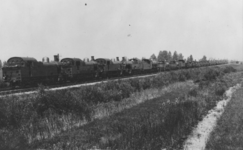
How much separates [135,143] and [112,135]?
1.75 metres

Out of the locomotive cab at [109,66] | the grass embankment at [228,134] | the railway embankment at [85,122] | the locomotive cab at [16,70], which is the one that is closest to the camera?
the grass embankment at [228,134]

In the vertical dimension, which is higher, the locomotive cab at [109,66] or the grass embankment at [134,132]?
the locomotive cab at [109,66]

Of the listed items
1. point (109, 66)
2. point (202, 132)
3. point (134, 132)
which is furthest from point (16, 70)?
point (109, 66)

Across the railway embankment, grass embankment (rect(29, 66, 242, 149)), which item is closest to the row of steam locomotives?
the railway embankment

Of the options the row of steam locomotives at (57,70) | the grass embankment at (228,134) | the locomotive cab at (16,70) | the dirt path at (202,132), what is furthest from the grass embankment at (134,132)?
the row of steam locomotives at (57,70)

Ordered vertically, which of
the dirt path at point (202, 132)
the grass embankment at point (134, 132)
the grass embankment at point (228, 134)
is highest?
the grass embankment at point (134, 132)

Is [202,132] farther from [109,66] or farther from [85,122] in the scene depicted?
[109,66]

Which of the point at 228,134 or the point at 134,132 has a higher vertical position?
the point at 134,132

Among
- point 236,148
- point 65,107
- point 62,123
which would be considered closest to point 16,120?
point 62,123

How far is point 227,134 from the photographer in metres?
11.0

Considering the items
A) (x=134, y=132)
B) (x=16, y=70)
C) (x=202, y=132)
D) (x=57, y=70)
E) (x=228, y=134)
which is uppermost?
(x=16, y=70)

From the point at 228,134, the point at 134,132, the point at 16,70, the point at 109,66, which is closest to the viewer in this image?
the point at 134,132

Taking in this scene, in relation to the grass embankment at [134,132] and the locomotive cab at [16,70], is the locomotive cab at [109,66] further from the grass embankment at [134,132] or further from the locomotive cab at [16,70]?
the grass embankment at [134,132]

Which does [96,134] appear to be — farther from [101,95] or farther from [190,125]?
[101,95]
